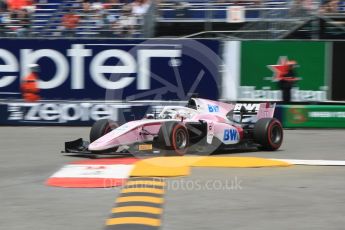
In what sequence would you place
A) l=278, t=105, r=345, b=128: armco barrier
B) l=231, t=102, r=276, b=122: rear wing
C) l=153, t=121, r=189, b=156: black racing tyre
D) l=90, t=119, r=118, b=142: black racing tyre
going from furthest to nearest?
1. l=278, t=105, r=345, b=128: armco barrier
2. l=231, t=102, r=276, b=122: rear wing
3. l=90, t=119, r=118, b=142: black racing tyre
4. l=153, t=121, r=189, b=156: black racing tyre

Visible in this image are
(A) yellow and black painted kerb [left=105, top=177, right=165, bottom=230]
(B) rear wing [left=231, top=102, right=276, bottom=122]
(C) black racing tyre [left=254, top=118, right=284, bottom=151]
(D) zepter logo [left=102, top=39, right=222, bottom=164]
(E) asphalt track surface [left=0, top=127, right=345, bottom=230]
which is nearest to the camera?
(A) yellow and black painted kerb [left=105, top=177, right=165, bottom=230]

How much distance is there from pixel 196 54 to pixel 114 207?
12.5m

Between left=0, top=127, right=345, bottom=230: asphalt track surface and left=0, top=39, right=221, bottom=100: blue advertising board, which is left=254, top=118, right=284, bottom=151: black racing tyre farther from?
left=0, top=39, right=221, bottom=100: blue advertising board

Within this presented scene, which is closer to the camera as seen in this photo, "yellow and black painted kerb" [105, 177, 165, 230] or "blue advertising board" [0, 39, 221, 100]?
"yellow and black painted kerb" [105, 177, 165, 230]

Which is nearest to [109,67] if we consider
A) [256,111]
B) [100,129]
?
[256,111]

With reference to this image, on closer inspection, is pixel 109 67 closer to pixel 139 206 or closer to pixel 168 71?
pixel 168 71

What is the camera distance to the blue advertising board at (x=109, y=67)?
61.1 feet

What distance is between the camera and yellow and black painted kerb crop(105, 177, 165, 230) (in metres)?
6.59

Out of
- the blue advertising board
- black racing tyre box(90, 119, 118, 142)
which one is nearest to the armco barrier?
the blue advertising board

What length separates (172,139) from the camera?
1076cm

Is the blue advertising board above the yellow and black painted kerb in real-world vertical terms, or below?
above

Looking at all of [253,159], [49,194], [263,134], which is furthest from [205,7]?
[49,194]

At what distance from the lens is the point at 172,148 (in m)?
10.9

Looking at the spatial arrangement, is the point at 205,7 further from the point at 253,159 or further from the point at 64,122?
the point at 253,159
